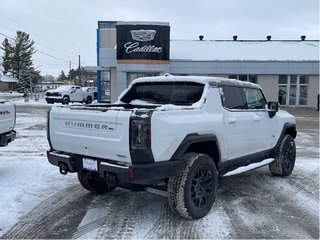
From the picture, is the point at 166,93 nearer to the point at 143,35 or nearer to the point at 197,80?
the point at 197,80

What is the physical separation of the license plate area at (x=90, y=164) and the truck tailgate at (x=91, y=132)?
0.07 metres

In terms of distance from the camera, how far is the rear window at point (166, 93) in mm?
5480

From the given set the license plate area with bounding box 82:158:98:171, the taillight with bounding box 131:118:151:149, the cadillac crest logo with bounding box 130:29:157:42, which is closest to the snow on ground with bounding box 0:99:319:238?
the license plate area with bounding box 82:158:98:171

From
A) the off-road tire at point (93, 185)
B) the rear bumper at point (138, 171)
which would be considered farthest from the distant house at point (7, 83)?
the rear bumper at point (138, 171)

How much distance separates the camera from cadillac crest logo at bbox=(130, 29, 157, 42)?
27.4 meters

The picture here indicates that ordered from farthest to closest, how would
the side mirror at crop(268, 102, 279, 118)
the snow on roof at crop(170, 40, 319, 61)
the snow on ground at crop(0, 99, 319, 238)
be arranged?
the snow on roof at crop(170, 40, 319, 61)
the side mirror at crop(268, 102, 279, 118)
the snow on ground at crop(0, 99, 319, 238)

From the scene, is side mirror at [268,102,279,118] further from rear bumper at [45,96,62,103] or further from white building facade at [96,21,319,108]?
rear bumper at [45,96,62,103]

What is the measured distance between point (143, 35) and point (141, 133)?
79.6 ft

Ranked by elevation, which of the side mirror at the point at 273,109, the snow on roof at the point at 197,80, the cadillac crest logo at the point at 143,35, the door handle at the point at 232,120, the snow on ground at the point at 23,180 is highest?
the cadillac crest logo at the point at 143,35

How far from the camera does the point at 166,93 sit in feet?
19.2

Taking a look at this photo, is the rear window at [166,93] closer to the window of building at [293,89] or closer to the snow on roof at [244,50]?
the snow on roof at [244,50]

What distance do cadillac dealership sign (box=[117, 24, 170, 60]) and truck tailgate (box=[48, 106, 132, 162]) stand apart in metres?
23.2

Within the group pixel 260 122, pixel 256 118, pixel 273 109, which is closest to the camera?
pixel 256 118

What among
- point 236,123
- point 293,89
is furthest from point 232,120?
point 293,89
